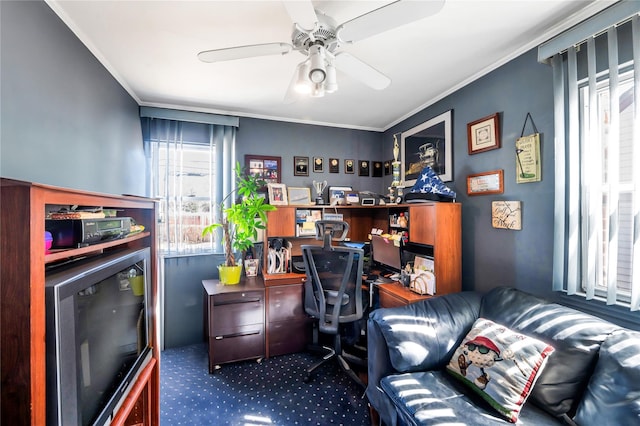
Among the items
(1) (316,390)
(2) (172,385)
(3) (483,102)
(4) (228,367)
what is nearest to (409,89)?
(3) (483,102)

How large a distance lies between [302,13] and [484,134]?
172cm

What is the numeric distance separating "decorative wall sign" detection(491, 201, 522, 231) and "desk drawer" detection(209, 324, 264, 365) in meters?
2.19

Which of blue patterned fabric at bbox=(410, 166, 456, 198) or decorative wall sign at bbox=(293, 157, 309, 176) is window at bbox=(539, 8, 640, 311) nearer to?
blue patterned fabric at bbox=(410, 166, 456, 198)

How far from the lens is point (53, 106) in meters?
1.40

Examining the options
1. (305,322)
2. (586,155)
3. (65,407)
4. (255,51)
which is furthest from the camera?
(305,322)

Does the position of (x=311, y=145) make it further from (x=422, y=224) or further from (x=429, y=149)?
(x=422, y=224)

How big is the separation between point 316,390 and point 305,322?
2.11 feet

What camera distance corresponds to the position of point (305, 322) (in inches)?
103

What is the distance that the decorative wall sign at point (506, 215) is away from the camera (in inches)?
72.6

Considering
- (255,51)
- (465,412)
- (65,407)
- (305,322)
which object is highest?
(255,51)

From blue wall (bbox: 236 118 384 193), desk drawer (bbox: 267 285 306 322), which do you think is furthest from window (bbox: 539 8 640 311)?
blue wall (bbox: 236 118 384 193)

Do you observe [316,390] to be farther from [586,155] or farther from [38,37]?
[38,37]

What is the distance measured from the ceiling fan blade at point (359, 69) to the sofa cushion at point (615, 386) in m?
1.69

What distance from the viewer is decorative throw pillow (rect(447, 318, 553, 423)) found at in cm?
121
